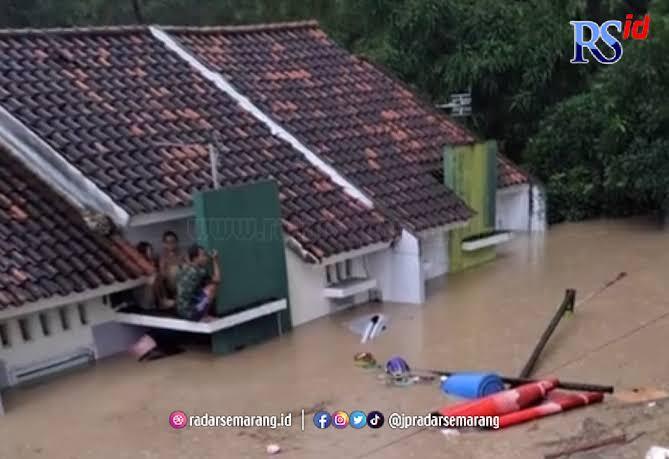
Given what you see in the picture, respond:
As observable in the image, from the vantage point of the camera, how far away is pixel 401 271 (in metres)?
11.2

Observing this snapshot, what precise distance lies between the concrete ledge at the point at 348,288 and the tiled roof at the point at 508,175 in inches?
154

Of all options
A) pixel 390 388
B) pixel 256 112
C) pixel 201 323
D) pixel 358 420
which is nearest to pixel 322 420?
pixel 358 420

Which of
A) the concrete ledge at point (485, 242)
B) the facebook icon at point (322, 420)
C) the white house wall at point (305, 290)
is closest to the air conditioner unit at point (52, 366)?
the white house wall at point (305, 290)

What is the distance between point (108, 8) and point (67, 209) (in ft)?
59.9

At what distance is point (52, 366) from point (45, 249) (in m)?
1.28

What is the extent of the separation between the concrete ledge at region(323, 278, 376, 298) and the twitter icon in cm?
313

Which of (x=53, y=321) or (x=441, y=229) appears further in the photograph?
(x=441, y=229)

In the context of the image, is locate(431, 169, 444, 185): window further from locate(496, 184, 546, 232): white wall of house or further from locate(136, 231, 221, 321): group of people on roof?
locate(136, 231, 221, 321): group of people on roof

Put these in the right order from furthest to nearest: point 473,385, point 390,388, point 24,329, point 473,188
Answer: point 473,188 < point 24,329 < point 390,388 < point 473,385

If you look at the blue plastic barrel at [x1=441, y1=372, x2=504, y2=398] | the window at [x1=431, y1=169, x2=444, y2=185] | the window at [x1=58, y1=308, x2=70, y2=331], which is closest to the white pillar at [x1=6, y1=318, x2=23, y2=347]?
the window at [x1=58, y1=308, x2=70, y2=331]

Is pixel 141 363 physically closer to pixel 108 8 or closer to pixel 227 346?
pixel 227 346

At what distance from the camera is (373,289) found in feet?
37.6

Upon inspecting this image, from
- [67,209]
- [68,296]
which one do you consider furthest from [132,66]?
[68,296]

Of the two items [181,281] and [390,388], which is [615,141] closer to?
[390,388]
